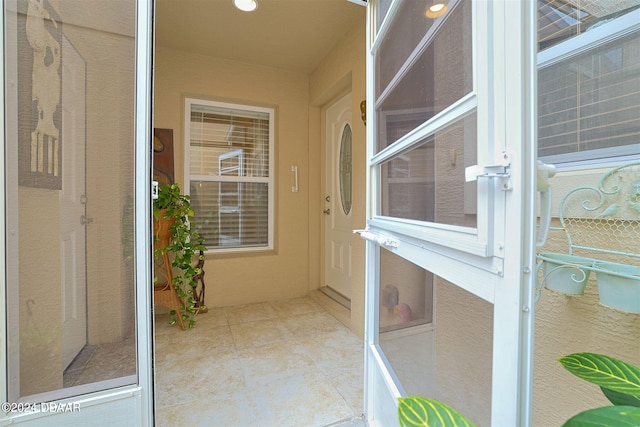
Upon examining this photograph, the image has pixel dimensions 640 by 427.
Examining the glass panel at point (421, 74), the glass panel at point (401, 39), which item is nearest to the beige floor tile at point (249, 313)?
the glass panel at point (421, 74)

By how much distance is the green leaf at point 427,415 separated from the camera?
0.38 meters

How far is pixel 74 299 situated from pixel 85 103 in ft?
2.13

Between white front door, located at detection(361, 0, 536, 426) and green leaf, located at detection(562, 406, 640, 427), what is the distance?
0.07m

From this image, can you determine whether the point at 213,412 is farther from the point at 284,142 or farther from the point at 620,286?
the point at 284,142

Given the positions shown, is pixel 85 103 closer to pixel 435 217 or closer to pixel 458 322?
pixel 435 217

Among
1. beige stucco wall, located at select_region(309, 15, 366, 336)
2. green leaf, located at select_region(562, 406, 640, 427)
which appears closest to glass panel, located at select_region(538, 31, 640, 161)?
green leaf, located at select_region(562, 406, 640, 427)

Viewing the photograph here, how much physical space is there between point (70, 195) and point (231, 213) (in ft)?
6.29

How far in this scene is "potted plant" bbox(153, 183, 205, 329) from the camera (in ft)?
7.04

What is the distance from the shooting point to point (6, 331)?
2.57 feet

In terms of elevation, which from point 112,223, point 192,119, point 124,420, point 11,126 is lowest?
point 124,420

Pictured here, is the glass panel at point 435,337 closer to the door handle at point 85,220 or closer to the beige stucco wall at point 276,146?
the door handle at point 85,220

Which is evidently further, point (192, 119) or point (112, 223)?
point (192, 119)

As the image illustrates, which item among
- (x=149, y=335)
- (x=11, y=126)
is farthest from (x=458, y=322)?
(x=11, y=126)

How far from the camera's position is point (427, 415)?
1.28ft
